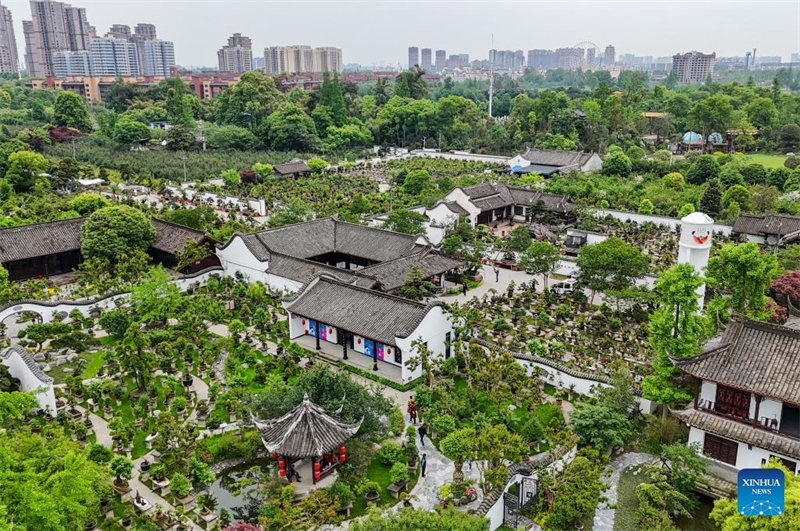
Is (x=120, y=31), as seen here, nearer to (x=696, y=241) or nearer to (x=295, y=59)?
(x=295, y=59)

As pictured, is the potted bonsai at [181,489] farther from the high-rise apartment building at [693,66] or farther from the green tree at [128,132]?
the high-rise apartment building at [693,66]

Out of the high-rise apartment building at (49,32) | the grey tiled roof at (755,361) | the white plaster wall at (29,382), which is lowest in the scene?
the white plaster wall at (29,382)

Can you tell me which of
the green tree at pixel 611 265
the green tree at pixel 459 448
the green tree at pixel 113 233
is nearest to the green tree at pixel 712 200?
the green tree at pixel 611 265

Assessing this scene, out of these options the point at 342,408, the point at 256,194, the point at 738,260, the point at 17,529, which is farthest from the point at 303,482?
the point at 256,194

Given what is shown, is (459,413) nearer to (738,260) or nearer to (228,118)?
(738,260)

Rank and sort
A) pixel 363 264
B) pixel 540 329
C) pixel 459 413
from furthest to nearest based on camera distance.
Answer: pixel 363 264, pixel 540 329, pixel 459 413
